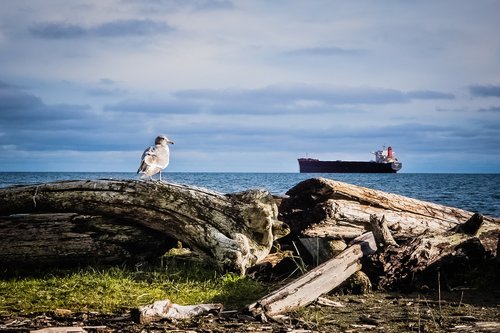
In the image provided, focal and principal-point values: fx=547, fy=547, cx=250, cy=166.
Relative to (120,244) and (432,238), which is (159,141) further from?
(432,238)

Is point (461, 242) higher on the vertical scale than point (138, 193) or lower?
lower

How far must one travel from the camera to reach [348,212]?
11.1 m

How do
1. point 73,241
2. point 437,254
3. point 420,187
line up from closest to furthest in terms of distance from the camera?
point 437,254 < point 73,241 < point 420,187

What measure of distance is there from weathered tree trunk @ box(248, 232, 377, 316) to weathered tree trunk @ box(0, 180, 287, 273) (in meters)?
1.68

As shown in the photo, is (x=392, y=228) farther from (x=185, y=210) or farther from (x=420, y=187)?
(x=420, y=187)

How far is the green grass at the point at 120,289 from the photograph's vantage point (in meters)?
7.85

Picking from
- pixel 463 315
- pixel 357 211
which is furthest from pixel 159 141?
pixel 463 315

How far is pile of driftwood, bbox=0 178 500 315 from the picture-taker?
30.8ft

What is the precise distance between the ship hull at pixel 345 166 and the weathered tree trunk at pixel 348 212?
12112cm

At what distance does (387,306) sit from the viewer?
314 inches

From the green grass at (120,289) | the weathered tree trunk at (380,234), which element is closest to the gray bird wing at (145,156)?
the green grass at (120,289)

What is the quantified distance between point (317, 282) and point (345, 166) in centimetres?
13631

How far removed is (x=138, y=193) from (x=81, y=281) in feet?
6.31

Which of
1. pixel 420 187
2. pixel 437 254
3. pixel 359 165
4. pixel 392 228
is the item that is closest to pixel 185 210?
pixel 392 228
